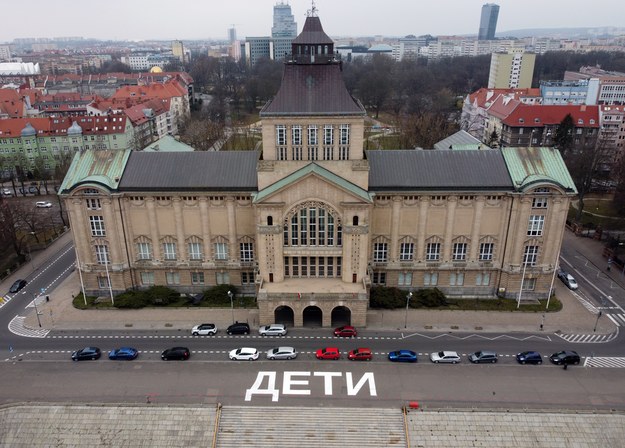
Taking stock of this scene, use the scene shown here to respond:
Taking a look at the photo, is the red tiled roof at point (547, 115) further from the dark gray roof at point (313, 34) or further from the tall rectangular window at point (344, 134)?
the dark gray roof at point (313, 34)

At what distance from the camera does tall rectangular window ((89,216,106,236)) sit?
72625 mm

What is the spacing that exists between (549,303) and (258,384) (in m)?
46.5

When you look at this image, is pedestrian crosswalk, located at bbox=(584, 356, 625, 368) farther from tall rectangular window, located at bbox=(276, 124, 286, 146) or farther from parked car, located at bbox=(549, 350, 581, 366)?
tall rectangular window, located at bbox=(276, 124, 286, 146)

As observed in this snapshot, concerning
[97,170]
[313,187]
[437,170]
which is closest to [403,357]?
[313,187]

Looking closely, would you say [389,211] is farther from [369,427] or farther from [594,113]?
[594,113]

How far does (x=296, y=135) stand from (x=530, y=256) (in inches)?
1569

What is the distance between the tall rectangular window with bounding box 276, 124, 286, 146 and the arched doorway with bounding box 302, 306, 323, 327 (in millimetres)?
23755

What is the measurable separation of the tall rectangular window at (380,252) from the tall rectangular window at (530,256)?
20880 mm

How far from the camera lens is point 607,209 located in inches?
4439

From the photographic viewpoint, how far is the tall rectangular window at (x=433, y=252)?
242 ft

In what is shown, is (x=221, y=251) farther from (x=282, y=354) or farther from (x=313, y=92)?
(x=313, y=92)

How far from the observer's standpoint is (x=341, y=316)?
231ft

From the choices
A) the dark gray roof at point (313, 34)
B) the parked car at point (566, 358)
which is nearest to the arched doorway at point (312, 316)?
the parked car at point (566, 358)

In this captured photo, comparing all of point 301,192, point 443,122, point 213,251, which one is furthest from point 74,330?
point 443,122
